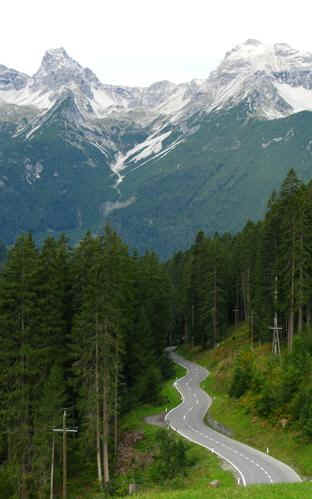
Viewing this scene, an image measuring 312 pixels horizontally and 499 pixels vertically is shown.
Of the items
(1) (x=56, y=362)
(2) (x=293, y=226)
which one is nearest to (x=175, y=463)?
(1) (x=56, y=362)

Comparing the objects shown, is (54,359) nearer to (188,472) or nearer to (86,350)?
(86,350)

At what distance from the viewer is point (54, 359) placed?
4178 centimetres

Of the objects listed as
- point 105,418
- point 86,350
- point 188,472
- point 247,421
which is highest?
point 86,350

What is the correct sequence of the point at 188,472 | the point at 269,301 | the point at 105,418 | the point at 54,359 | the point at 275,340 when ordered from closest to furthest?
the point at 188,472
the point at 105,418
the point at 54,359
the point at 275,340
the point at 269,301

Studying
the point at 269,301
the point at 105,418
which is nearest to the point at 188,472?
the point at 105,418

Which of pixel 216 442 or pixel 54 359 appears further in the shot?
pixel 216 442

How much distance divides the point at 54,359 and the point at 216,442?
1298 cm

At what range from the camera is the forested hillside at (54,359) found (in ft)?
118

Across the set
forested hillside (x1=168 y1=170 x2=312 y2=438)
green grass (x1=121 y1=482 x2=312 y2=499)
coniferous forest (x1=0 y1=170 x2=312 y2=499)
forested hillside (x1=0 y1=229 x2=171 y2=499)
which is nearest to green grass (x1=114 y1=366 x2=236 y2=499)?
green grass (x1=121 y1=482 x2=312 y2=499)

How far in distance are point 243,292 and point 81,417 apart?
1624 inches

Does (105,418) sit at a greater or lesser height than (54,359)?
lesser

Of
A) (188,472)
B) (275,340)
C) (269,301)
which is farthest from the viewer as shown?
(269,301)

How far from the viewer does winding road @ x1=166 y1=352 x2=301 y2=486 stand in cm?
3359

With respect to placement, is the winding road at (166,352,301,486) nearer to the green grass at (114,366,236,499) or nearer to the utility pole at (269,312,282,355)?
the green grass at (114,366,236,499)
